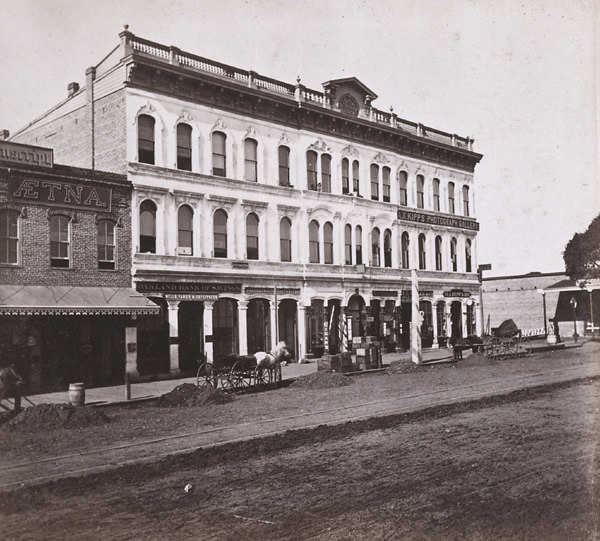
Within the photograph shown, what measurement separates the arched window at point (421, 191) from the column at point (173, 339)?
61.4 ft

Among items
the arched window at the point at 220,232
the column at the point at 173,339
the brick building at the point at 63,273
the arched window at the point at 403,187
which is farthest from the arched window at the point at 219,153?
the arched window at the point at 403,187

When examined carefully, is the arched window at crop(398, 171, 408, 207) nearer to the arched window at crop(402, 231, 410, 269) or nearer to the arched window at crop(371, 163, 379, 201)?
the arched window at crop(402, 231, 410, 269)

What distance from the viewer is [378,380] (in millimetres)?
21281

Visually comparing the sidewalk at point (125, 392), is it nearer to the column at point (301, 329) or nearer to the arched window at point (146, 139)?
the column at point (301, 329)

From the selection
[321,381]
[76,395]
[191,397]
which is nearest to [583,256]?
[321,381]

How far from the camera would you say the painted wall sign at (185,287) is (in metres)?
23.0

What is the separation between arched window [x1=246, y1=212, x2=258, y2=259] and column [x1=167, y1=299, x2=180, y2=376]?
473 cm

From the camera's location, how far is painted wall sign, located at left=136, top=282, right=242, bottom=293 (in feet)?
75.6

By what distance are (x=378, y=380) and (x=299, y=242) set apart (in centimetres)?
1014

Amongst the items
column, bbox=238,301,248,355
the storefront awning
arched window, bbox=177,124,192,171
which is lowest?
column, bbox=238,301,248,355

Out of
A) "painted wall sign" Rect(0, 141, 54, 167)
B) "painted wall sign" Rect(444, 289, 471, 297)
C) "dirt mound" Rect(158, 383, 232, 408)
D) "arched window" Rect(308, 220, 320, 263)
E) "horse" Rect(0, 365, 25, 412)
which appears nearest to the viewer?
"horse" Rect(0, 365, 25, 412)

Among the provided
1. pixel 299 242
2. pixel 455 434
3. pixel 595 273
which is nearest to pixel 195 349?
pixel 299 242

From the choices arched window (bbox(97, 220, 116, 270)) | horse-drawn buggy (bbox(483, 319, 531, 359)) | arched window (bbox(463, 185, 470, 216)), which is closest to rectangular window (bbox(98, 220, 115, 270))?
arched window (bbox(97, 220, 116, 270))

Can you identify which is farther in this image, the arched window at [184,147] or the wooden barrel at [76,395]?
the arched window at [184,147]
